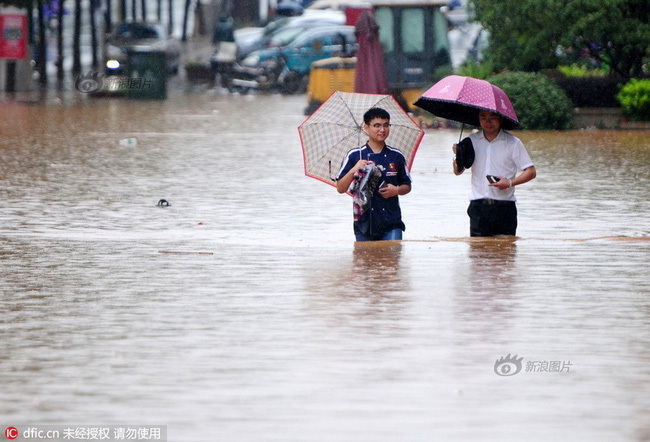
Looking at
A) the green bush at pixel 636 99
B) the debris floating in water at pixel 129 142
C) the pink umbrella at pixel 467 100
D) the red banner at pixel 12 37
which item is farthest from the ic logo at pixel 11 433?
the red banner at pixel 12 37

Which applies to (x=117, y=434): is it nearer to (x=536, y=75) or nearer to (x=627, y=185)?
(x=627, y=185)

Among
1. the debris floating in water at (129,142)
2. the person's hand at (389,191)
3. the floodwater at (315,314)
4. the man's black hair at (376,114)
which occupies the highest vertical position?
the man's black hair at (376,114)

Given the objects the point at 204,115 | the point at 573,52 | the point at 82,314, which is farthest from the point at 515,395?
the point at 204,115

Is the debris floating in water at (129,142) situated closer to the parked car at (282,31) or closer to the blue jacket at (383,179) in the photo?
the blue jacket at (383,179)

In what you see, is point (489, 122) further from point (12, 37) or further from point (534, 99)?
point (12, 37)

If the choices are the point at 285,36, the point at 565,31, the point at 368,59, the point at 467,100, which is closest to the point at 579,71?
the point at 565,31

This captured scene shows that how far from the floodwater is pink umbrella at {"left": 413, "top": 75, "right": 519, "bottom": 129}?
0.84 m

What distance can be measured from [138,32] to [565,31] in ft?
86.0

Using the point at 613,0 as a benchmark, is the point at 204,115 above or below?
below

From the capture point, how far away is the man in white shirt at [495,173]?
9070mm

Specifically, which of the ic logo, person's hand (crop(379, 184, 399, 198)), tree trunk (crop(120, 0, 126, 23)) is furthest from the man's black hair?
tree trunk (crop(120, 0, 126, 23))

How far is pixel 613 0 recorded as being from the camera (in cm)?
2436

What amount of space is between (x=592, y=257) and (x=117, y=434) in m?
4.87

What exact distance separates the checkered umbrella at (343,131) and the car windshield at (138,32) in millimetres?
39607
